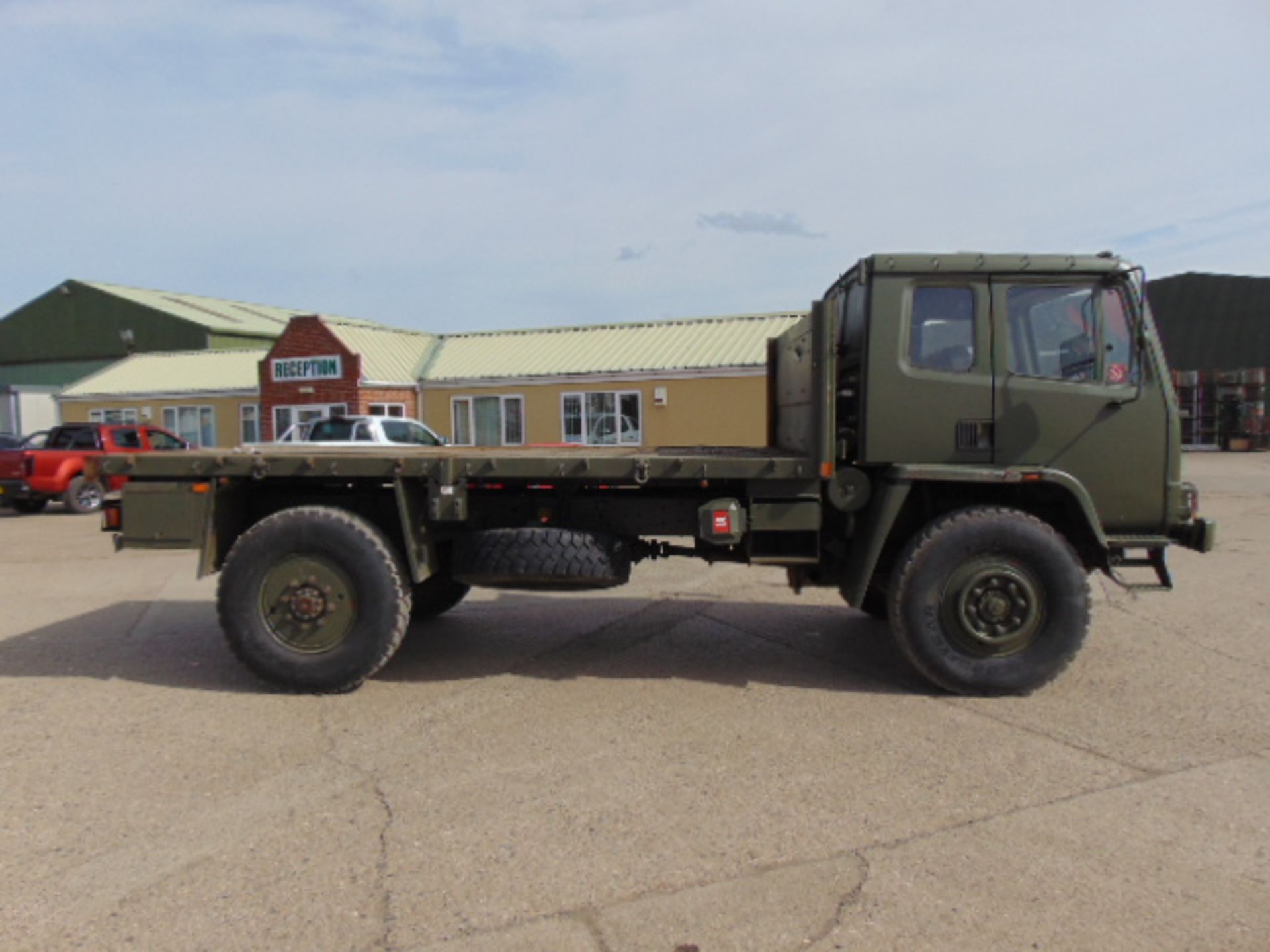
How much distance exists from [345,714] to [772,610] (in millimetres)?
3979

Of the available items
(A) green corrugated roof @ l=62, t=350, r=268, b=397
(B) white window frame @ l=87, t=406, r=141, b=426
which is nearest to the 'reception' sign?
(A) green corrugated roof @ l=62, t=350, r=268, b=397

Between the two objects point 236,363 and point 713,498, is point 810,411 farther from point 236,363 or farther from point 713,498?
point 236,363

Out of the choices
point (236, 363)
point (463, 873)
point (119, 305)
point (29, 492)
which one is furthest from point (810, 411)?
point (119, 305)

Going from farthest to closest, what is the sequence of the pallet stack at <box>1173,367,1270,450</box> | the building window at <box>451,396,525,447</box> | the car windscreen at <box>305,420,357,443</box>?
the pallet stack at <box>1173,367,1270,450</box>, the building window at <box>451,396,525,447</box>, the car windscreen at <box>305,420,357,443</box>

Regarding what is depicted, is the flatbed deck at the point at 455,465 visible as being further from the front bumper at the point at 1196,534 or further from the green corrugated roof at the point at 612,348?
the green corrugated roof at the point at 612,348

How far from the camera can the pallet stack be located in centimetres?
3697

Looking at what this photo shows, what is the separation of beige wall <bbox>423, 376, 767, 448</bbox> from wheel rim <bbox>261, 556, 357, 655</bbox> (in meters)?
17.6

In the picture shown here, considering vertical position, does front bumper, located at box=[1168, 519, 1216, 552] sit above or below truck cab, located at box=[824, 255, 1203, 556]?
below

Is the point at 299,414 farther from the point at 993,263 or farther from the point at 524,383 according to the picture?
the point at 993,263

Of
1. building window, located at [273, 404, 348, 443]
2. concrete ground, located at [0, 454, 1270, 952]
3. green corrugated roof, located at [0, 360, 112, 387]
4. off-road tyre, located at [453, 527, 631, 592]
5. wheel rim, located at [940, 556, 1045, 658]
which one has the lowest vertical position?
concrete ground, located at [0, 454, 1270, 952]

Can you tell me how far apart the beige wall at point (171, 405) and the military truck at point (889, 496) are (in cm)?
2463

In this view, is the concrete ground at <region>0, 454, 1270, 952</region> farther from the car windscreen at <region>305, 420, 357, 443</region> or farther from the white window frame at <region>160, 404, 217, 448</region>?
the white window frame at <region>160, 404, 217, 448</region>

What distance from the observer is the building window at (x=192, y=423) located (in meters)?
29.7

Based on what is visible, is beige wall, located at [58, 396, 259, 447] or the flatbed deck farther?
beige wall, located at [58, 396, 259, 447]
